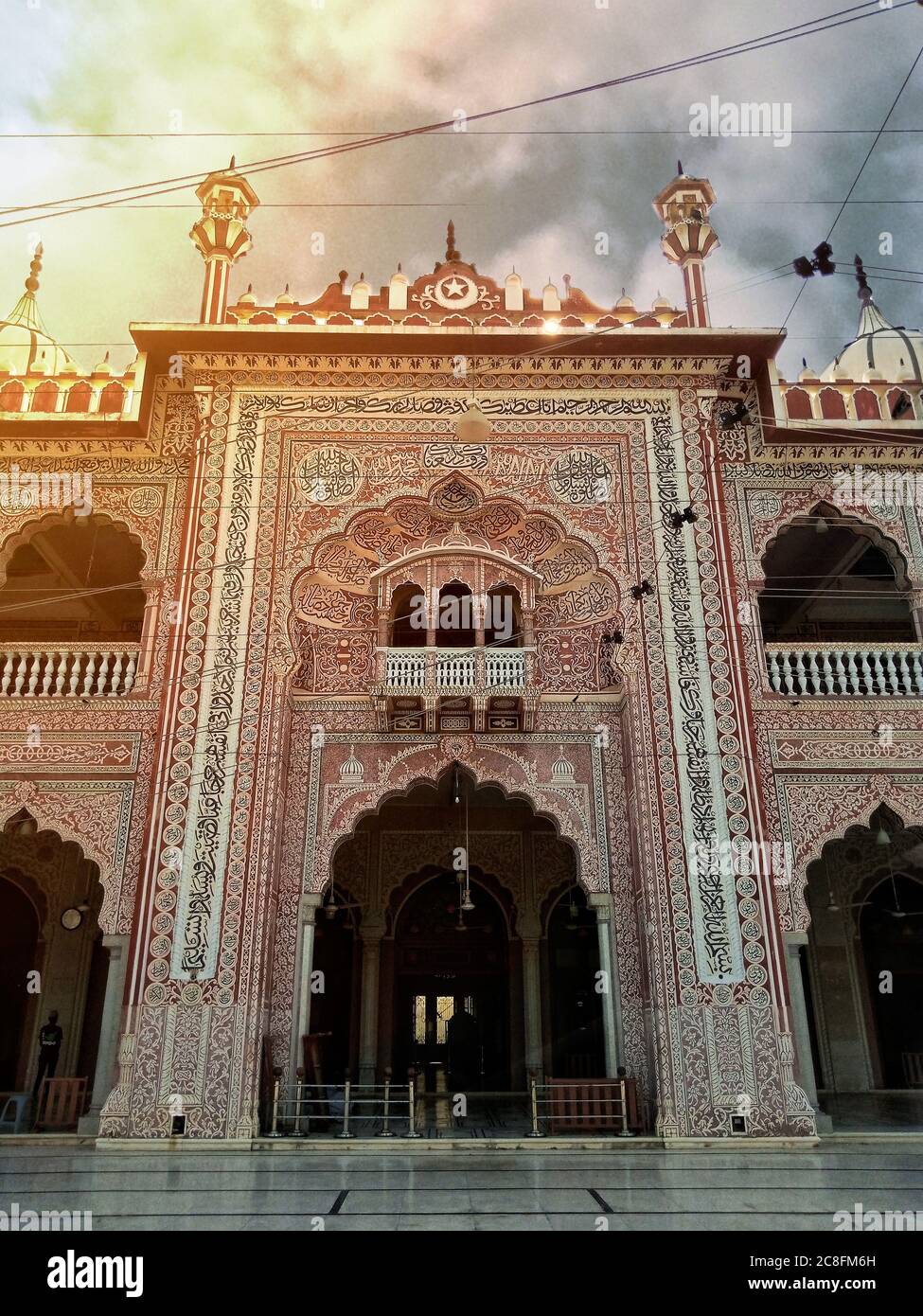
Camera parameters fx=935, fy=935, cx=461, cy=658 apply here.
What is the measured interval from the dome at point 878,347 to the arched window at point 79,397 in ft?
30.0

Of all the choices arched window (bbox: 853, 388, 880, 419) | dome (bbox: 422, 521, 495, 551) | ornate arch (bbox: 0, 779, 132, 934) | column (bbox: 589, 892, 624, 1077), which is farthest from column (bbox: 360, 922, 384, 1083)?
arched window (bbox: 853, 388, 880, 419)

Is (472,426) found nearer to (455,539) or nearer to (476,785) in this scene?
(455,539)

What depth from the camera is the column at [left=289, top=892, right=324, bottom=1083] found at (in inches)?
303

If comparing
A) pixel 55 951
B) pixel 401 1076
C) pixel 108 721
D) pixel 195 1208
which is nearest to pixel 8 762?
pixel 108 721

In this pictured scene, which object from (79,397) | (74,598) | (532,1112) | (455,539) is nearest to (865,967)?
(532,1112)

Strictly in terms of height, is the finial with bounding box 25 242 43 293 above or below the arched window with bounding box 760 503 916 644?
above

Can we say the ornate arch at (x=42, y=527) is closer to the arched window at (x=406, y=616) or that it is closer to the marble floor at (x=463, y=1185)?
the arched window at (x=406, y=616)

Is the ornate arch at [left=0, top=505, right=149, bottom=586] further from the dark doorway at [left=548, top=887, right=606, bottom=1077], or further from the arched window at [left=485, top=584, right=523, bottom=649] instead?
the dark doorway at [left=548, top=887, right=606, bottom=1077]

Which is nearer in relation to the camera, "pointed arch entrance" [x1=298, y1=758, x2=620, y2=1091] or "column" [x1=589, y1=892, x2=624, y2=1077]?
"column" [x1=589, y1=892, x2=624, y2=1077]

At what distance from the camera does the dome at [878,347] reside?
41.0 ft

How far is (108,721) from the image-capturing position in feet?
27.5

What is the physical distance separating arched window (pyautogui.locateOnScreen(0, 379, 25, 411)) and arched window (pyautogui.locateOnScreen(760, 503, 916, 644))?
8.18 m

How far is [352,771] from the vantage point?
8484mm
